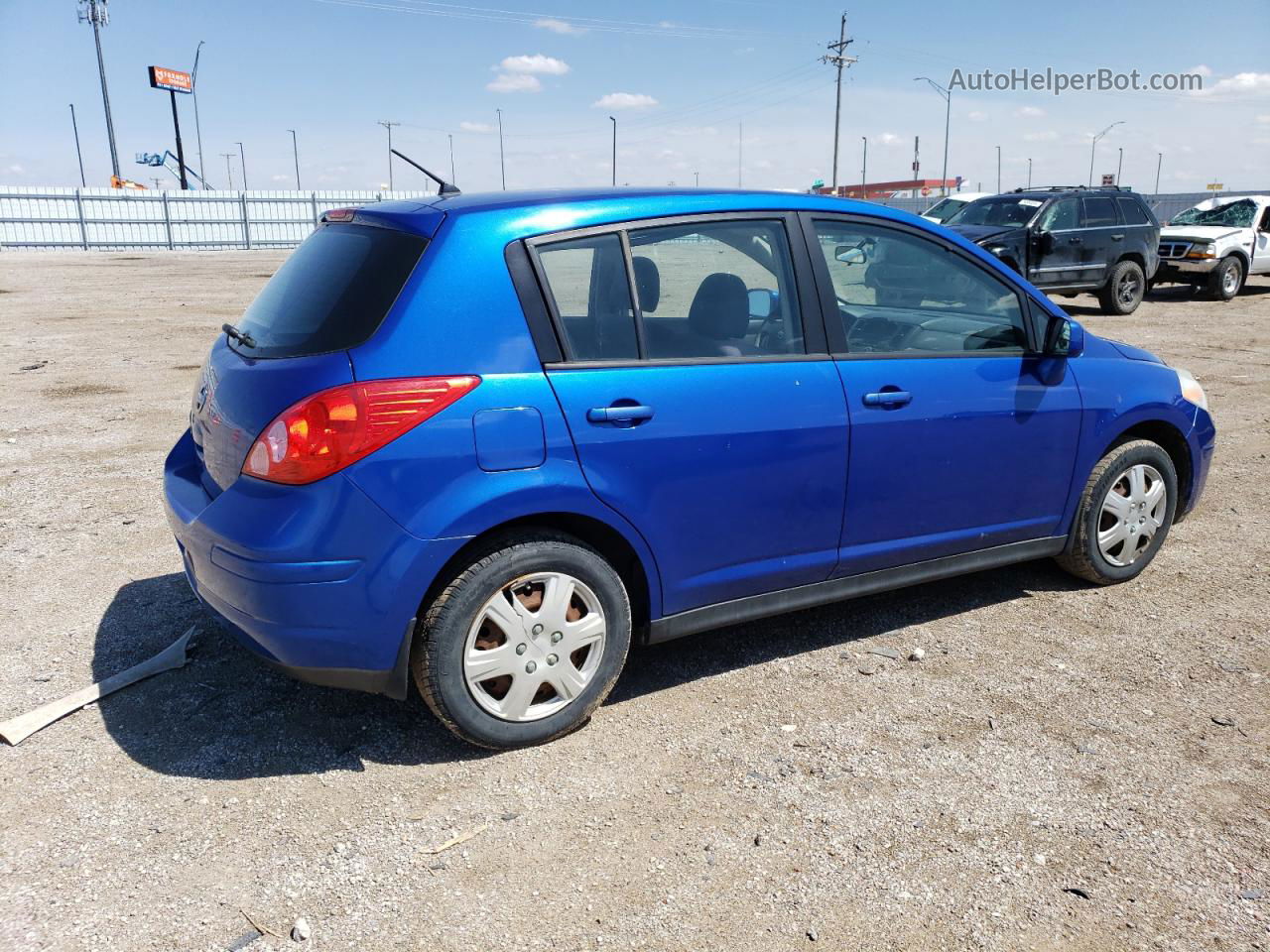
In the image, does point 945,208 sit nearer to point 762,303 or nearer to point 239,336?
point 762,303

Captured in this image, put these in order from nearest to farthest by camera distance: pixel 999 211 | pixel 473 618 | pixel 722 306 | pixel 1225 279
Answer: pixel 473 618, pixel 722 306, pixel 999 211, pixel 1225 279

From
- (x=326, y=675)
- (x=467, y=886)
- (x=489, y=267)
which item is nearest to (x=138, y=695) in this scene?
(x=326, y=675)

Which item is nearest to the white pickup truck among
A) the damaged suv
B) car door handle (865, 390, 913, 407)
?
the damaged suv

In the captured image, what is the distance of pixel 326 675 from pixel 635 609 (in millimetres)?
1048

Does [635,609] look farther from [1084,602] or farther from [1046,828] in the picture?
[1084,602]

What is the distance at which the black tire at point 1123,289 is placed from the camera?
53.3 ft

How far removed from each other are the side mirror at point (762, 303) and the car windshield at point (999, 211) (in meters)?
13.4

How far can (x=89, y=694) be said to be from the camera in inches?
145

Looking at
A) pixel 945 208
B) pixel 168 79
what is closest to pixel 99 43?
pixel 168 79

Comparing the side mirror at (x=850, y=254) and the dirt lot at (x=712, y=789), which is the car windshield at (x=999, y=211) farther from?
the side mirror at (x=850, y=254)

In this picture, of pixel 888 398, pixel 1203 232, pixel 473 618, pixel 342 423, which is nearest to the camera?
pixel 342 423

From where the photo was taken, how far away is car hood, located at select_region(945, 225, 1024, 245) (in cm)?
1523

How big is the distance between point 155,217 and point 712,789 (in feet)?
151

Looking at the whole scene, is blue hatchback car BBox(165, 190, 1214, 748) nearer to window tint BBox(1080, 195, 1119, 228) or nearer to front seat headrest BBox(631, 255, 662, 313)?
front seat headrest BBox(631, 255, 662, 313)
